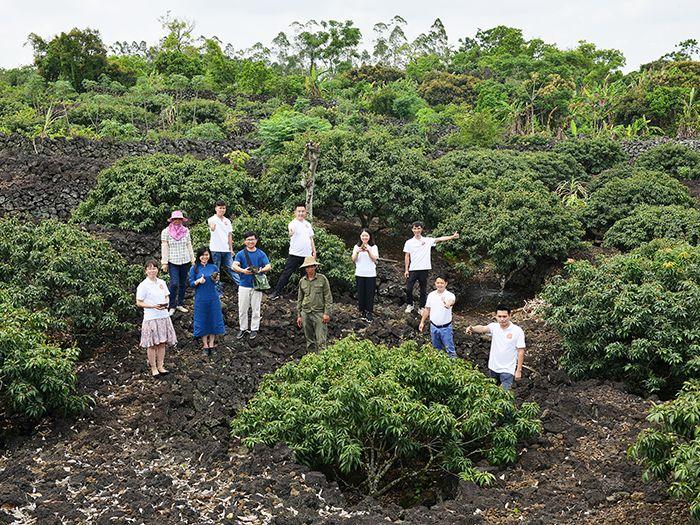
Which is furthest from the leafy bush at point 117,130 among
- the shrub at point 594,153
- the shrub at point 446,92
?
the shrub at point 446,92

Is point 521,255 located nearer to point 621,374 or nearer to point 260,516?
point 621,374

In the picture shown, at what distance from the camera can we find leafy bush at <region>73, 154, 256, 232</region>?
43.8ft

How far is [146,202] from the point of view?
44.0 ft

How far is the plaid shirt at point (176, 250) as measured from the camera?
9961 mm

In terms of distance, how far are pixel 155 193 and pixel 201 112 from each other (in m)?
14.0

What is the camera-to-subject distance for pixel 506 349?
8.12 metres

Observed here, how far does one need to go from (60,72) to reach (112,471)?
3084 centimetres

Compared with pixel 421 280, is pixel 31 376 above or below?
below

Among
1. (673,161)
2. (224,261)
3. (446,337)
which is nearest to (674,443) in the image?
(446,337)

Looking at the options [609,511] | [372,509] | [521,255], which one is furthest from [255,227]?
[609,511]

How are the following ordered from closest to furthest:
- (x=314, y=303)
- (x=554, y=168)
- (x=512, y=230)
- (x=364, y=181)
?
(x=314, y=303) < (x=512, y=230) < (x=364, y=181) < (x=554, y=168)

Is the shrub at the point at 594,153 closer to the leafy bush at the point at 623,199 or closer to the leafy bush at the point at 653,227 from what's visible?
the leafy bush at the point at 623,199

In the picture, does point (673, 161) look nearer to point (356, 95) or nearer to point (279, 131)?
point (279, 131)

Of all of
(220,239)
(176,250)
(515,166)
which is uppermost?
(515,166)
